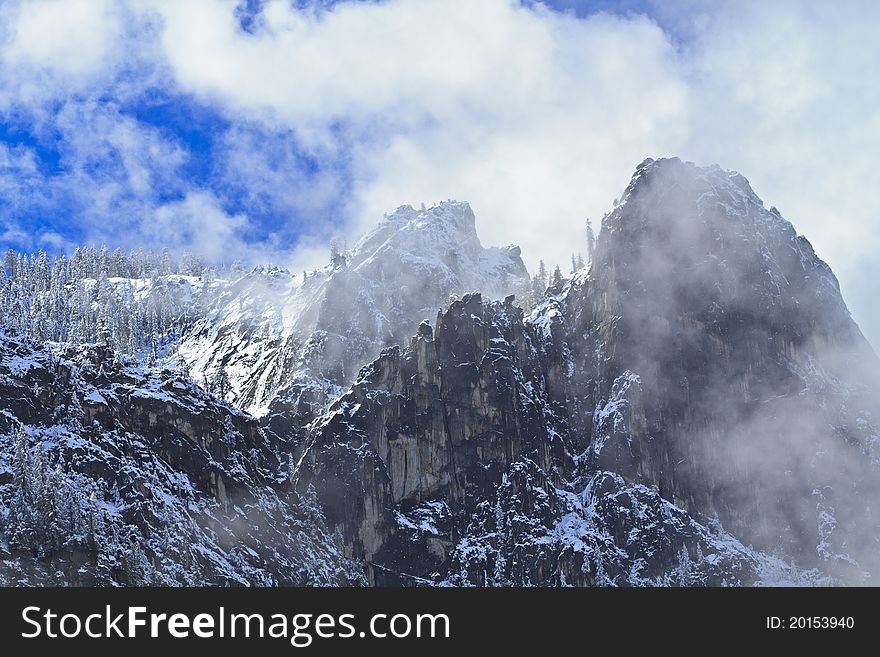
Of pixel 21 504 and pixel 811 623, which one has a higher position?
pixel 21 504

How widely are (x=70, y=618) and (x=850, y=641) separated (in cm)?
4716

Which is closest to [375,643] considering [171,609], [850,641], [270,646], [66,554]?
[270,646]

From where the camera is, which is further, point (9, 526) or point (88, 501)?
point (88, 501)

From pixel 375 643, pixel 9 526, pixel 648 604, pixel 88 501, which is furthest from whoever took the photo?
pixel 88 501

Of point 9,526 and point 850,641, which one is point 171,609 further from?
point 9,526

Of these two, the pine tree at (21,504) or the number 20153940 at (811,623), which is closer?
the number 20153940 at (811,623)

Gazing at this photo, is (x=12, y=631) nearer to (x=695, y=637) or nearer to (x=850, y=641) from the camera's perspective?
(x=695, y=637)

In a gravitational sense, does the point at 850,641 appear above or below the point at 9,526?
below

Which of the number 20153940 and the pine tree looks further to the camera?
the pine tree

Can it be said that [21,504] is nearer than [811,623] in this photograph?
No

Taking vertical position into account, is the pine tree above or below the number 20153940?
above

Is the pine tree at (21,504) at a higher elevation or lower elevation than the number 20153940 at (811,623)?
higher

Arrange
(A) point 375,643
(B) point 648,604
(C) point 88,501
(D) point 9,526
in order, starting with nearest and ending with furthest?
(A) point 375,643, (B) point 648,604, (D) point 9,526, (C) point 88,501

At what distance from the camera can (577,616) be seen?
3159 inches
